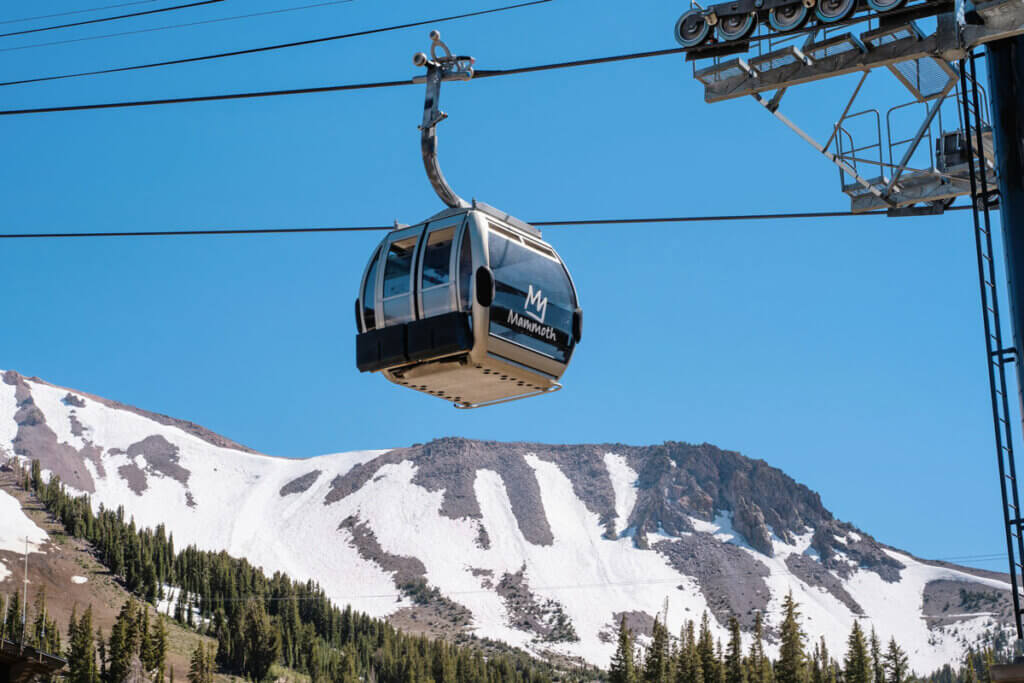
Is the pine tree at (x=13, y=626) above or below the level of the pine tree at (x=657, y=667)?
above

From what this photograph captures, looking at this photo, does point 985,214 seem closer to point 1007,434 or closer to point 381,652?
point 1007,434

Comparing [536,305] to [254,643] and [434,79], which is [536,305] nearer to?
[434,79]

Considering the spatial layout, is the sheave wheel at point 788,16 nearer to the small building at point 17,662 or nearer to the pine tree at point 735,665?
the small building at point 17,662

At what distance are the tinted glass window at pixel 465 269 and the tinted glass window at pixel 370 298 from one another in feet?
3.94

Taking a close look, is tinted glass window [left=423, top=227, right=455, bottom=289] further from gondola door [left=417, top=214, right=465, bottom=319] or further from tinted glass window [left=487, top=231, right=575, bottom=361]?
tinted glass window [left=487, top=231, right=575, bottom=361]

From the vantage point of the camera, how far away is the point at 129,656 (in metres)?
126

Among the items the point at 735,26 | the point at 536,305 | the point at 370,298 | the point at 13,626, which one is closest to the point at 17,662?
the point at 370,298

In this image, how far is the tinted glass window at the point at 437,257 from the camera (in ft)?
43.3

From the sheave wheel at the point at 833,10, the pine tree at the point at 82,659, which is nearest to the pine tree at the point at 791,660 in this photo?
the pine tree at the point at 82,659

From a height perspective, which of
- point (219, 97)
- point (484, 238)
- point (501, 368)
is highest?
point (219, 97)

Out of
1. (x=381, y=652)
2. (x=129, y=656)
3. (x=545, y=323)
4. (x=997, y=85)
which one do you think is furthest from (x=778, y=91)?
(x=381, y=652)

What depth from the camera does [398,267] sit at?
1357 cm

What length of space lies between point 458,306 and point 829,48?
5523 mm

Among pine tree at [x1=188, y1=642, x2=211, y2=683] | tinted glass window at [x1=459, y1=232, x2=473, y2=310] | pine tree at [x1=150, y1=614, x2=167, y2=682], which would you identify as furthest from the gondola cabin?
pine tree at [x1=188, y1=642, x2=211, y2=683]
